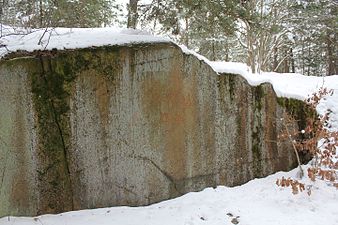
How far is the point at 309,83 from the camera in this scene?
431 inches

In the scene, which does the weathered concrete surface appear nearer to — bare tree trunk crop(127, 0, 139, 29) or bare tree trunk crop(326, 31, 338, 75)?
bare tree trunk crop(127, 0, 139, 29)

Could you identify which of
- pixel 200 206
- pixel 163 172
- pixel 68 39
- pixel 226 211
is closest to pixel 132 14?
pixel 68 39

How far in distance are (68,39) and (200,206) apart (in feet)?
10.0

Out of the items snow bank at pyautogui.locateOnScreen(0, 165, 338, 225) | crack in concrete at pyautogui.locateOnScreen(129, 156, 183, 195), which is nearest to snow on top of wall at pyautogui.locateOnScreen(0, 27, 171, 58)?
crack in concrete at pyautogui.locateOnScreen(129, 156, 183, 195)

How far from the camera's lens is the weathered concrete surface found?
4543mm

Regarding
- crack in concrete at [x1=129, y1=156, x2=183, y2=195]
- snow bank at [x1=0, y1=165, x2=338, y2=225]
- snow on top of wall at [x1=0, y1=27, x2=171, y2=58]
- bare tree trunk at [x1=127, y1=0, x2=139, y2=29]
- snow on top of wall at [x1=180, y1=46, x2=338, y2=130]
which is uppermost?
bare tree trunk at [x1=127, y1=0, x2=139, y2=29]

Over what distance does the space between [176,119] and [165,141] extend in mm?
386

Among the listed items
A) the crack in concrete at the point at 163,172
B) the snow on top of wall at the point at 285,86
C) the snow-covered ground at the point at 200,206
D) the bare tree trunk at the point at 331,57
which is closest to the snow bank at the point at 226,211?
the snow-covered ground at the point at 200,206

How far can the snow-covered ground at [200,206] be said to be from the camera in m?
4.59

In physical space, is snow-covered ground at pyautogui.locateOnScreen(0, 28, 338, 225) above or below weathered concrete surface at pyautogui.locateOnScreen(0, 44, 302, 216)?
below

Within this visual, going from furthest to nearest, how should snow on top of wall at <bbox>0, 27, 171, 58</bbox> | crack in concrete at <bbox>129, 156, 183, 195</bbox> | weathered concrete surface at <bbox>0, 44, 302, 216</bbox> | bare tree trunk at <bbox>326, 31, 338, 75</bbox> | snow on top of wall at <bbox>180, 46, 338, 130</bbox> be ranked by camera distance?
bare tree trunk at <bbox>326, 31, 338, 75</bbox>, snow on top of wall at <bbox>180, 46, 338, 130</bbox>, crack in concrete at <bbox>129, 156, 183, 195</bbox>, snow on top of wall at <bbox>0, 27, 171, 58</bbox>, weathered concrete surface at <bbox>0, 44, 302, 216</bbox>

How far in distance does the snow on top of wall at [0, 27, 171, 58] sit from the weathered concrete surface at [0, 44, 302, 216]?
12 cm

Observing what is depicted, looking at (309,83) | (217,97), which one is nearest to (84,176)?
(217,97)

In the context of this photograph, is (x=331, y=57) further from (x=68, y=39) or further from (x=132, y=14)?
(x=68, y=39)
